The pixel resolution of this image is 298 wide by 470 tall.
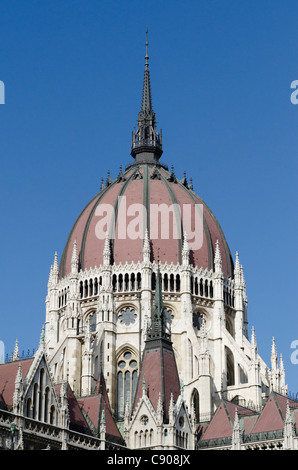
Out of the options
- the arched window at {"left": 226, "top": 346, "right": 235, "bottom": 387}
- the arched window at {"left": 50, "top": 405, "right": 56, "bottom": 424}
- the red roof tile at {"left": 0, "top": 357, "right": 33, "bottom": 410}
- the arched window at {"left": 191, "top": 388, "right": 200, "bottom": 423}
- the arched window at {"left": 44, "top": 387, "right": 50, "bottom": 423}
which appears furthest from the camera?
the arched window at {"left": 226, "top": 346, "right": 235, "bottom": 387}

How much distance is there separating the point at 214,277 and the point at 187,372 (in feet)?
35.3

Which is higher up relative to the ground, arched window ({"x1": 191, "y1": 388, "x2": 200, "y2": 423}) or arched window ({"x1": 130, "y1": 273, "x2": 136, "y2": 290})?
arched window ({"x1": 130, "y1": 273, "x2": 136, "y2": 290})

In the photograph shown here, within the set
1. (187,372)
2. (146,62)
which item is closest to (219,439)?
(187,372)

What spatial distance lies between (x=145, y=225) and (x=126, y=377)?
46.7 ft

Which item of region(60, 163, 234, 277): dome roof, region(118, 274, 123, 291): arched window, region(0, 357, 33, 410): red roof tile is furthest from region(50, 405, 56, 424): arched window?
region(60, 163, 234, 277): dome roof

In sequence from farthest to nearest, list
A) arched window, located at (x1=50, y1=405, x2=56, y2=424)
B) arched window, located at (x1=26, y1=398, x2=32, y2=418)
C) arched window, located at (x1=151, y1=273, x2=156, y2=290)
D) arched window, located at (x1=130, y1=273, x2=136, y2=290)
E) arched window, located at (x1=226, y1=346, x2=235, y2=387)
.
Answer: arched window, located at (x1=130, y1=273, x2=136, y2=290) < arched window, located at (x1=151, y1=273, x2=156, y2=290) < arched window, located at (x1=226, y1=346, x2=235, y2=387) < arched window, located at (x1=50, y1=405, x2=56, y2=424) < arched window, located at (x1=26, y1=398, x2=32, y2=418)

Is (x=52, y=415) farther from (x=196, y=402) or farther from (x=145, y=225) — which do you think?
(x=145, y=225)

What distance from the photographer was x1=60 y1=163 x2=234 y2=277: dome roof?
91.1m

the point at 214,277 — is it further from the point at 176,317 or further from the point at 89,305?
the point at 89,305

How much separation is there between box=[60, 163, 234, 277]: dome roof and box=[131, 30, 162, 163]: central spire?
586 cm

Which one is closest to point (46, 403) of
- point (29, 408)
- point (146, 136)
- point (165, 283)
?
point (29, 408)

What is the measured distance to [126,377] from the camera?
286 ft

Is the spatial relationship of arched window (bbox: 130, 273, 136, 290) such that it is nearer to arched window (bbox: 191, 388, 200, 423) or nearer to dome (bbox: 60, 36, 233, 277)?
dome (bbox: 60, 36, 233, 277)
